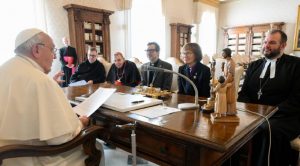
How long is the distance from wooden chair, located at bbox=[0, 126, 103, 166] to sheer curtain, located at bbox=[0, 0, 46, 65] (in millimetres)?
3090

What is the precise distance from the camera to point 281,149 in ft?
5.67

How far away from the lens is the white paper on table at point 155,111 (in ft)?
4.21

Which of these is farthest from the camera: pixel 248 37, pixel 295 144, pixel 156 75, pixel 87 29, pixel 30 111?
pixel 248 37

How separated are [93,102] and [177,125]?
70cm

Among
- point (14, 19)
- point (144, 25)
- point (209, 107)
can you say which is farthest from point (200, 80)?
point (144, 25)

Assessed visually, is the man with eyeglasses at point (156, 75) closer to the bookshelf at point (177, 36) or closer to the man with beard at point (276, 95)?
the man with beard at point (276, 95)

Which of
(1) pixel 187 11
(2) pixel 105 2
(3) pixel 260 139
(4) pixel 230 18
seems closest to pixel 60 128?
(3) pixel 260 139

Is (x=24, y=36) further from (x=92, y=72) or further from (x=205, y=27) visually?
(x=205, y=27)

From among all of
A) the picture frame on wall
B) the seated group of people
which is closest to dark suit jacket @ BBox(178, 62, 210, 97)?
the seated group of people

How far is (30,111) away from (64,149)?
0.85 feet

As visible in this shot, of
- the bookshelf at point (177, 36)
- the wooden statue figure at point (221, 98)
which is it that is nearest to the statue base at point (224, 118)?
the wooden statue figure at point (221, 98)

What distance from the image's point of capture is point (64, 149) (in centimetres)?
111

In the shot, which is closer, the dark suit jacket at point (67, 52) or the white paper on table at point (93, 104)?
the white paper on table at point (93, 104)

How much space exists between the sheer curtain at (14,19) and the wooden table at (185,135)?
3156mm
